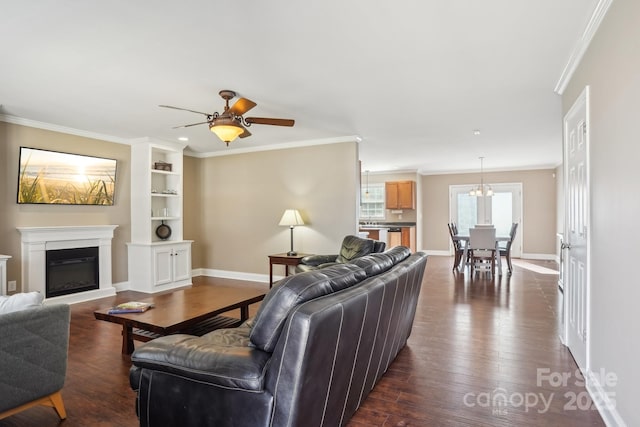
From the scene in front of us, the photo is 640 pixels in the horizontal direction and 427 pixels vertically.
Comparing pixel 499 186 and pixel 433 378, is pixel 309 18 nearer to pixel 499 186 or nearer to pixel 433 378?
pixel 433 378

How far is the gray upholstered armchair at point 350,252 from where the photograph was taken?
4.51 m

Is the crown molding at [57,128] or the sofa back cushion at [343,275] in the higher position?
the crown molding at [57,128]

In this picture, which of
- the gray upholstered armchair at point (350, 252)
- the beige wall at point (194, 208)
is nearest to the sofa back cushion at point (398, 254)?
the gray upholstered armchair at point (350, 252)

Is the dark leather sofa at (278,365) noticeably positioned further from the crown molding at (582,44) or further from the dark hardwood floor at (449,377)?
the crown molding at (582,44)

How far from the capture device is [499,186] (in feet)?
32.0

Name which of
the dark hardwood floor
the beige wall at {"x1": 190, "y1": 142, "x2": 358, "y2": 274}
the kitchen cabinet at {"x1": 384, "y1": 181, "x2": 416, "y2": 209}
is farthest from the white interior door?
the kitchen cabinet at {"x1": 384, "y1": 181, "x2": 416, "y2": 209}

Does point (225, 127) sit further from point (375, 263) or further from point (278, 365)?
point (278, 365)

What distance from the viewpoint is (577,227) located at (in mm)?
2867

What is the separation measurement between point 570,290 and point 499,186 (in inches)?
286

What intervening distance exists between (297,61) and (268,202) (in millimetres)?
3732

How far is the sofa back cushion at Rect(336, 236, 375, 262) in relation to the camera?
14.7ft

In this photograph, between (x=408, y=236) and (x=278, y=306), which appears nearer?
A: (x=278, y=306)

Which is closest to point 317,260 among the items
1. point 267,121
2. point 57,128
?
point 267,121

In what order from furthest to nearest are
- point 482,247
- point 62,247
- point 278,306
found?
1. point 482,247
2. point 62,247
3. point 278,306
